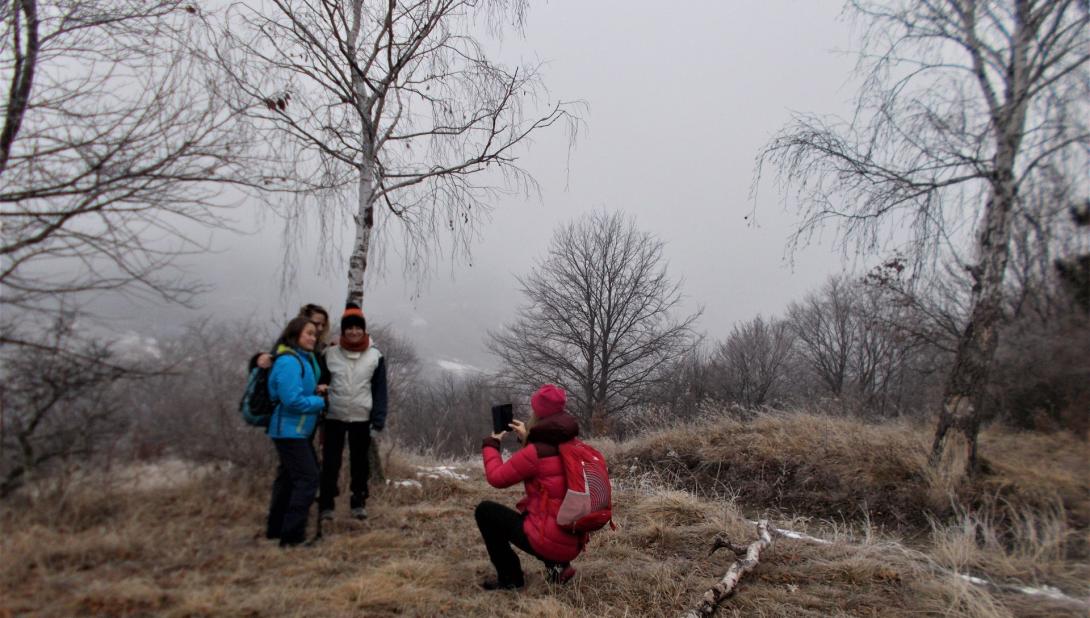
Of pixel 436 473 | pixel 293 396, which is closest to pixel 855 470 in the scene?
pixel 436 473

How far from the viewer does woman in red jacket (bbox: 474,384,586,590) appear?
328 centimetres

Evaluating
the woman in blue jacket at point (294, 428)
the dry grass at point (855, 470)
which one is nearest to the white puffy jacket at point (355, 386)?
the woman in blue jacket at point (294, 428)

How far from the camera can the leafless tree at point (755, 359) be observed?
33.7 meters

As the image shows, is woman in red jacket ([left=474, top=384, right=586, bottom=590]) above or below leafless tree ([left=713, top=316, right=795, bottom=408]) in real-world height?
below

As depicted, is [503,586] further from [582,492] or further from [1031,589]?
[1031,589]

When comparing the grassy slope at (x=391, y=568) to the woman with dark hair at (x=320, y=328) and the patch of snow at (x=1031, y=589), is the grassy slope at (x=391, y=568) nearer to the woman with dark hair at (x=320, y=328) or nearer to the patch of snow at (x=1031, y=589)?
the patch of snow at (x=1031, y=589)

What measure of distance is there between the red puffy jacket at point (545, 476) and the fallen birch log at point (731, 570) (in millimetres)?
814

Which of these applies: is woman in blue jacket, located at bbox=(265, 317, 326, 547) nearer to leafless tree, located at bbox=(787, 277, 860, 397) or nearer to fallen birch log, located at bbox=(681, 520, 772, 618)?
fallen birch log, located at bbox=(681, 520, 772, 618)

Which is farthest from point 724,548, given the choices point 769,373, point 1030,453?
point 769,373

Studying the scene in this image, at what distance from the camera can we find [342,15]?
5367 millimetres

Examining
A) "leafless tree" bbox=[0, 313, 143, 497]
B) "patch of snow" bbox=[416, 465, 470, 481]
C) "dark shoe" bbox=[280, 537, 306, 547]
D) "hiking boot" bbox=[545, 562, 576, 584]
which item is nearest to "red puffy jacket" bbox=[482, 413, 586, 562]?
"hiking boot" bbox=[545, 562, 576, 584]

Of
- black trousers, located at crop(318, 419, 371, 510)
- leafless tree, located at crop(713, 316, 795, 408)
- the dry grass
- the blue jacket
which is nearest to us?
the blue jacket

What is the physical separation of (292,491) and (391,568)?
36.5 inches

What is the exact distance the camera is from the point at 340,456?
15.3 ft
